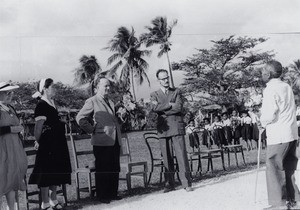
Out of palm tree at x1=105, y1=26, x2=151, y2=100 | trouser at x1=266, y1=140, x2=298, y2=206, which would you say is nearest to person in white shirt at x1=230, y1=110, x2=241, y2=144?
palm tree at x1=105, y1=26, x2=151, y2=100

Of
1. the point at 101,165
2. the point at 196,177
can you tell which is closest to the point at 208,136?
the point at 196,177

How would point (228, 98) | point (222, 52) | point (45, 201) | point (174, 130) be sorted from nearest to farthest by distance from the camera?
point (45, 201) < point (174, 130) < point (228, 98) < point (222, 52)

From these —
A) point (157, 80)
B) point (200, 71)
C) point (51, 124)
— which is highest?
point (200, 71)

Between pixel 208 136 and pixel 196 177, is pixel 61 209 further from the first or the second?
pixel 208 136

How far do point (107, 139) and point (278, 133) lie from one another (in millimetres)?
2403

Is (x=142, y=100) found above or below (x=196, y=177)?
above

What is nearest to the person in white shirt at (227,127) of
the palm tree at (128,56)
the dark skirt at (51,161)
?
the palm tree at (128,56)

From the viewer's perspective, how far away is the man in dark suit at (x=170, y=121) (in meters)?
6.56

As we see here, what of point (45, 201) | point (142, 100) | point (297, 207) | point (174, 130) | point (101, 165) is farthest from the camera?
point (142, 100)

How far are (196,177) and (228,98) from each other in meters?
3.26

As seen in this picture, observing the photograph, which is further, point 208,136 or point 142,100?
point 208,136

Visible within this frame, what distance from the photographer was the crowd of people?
4.63 meters

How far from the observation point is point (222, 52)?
11750 millimetres

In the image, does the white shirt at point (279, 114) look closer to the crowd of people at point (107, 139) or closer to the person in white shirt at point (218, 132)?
the crowd of people at point (107, 139)
